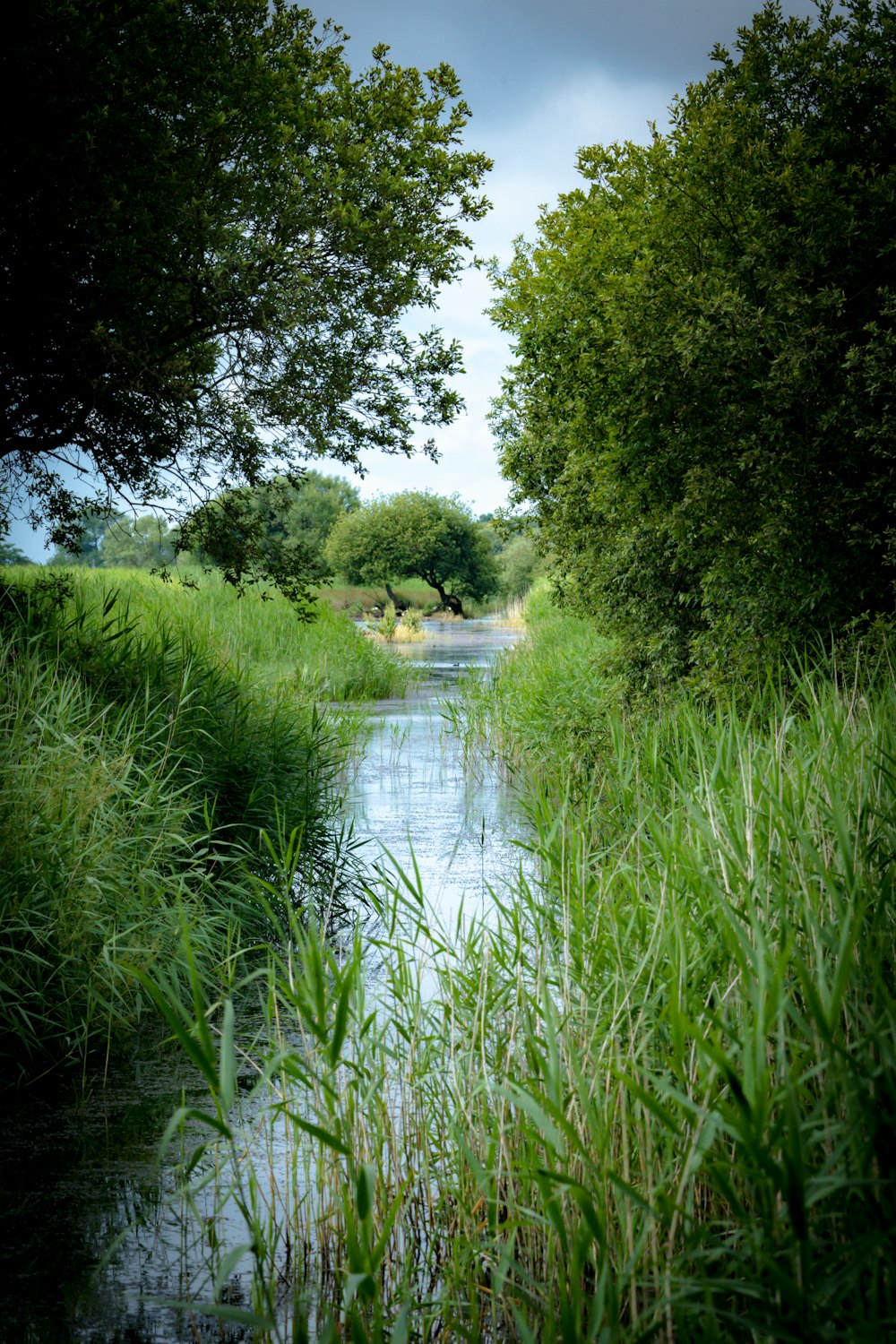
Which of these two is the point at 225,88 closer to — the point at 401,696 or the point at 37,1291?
the point at 37,1291

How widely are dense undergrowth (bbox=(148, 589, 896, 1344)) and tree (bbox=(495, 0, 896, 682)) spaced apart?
220 cm

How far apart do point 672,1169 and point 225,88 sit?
6611mm

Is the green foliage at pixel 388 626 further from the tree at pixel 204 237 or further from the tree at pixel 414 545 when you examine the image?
the tree at pixel 204 237

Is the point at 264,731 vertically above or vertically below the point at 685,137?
below

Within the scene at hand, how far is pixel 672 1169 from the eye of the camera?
8.59 feet

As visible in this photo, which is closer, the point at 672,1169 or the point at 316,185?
the point at 672,1169

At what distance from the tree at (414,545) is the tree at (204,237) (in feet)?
147

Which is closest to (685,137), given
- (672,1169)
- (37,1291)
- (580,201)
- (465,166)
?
(465,166)

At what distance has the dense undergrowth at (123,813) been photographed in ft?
14.6

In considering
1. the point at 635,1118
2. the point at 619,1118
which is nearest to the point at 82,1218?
the point at 619,1118

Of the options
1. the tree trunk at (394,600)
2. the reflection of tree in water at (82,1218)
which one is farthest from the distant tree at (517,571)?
the reflection of tree in water at (82,1218)

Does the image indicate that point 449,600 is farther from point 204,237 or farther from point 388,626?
point 204,237

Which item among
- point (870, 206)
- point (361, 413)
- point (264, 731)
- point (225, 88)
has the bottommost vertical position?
point (264, 731)

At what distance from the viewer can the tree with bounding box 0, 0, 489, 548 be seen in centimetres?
622
